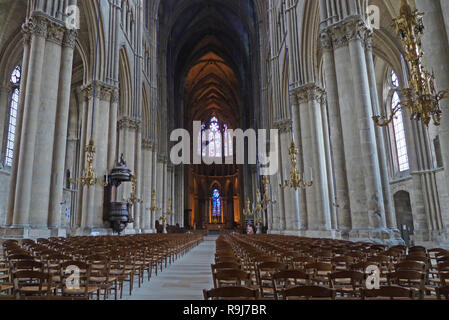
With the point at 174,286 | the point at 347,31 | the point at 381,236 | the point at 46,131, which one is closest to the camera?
the point at 174,286

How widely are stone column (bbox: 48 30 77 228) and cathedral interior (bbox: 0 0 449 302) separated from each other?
0.14ft

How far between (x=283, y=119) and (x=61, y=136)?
14.8 metres

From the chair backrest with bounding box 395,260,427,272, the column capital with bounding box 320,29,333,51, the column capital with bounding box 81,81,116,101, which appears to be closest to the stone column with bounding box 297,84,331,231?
the column capital with bounding box 320,29,333,51

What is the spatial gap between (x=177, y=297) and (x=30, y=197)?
28.9ft

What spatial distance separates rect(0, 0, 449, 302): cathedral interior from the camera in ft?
36.9

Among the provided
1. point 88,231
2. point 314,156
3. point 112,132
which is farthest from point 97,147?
point 314,156

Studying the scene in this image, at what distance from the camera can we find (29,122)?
11.8 m

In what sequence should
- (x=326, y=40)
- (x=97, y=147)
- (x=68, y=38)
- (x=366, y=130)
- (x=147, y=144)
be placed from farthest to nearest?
(x=147, y=144) < (x=97, y=147) < (x=68, y=38) < (x=326, y=40) < (x=366, y=130)

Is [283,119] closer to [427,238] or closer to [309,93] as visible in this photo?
[309,93]

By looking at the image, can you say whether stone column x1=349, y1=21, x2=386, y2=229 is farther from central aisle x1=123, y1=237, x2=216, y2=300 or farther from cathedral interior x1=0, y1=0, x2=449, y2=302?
central aisle x1=123, y1=237, x2=216, y2=300

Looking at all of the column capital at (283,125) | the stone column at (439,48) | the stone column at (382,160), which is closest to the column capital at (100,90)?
the column capital at (283,125)

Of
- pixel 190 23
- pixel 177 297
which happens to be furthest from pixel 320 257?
pixel 190 23
